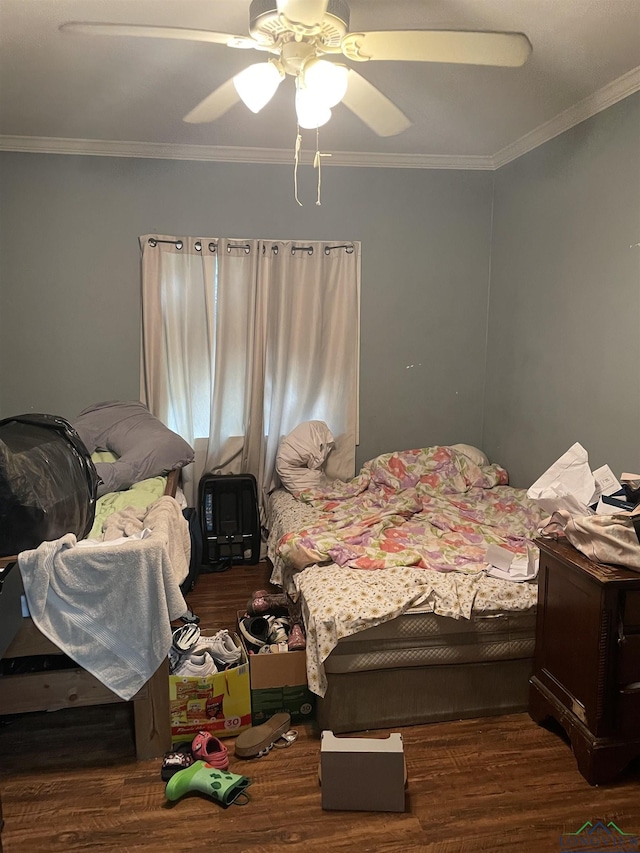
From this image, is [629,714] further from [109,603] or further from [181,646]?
[109,603]

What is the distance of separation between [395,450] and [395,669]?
2.17 m

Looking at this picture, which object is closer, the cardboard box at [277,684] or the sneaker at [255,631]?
the cardboard box at [277,684]

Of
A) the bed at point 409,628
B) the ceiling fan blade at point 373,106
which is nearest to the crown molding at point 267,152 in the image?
the ceiling fan blade at point 373,106

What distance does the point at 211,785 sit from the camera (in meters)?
1.96

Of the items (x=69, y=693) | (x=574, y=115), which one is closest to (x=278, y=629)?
(x=69, y=693)

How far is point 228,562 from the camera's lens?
154 inches

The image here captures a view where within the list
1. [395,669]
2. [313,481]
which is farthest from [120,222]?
[395,669]

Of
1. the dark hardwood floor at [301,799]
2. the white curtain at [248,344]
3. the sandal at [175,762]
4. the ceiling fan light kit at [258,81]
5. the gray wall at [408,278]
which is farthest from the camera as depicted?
the white curtain at [248,344]

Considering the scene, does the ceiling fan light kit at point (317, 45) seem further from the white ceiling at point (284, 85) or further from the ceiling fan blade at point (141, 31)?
the white ceiling at point (284, 85)

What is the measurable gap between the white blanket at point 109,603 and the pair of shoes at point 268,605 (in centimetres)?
72

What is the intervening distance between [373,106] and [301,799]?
2271 mm

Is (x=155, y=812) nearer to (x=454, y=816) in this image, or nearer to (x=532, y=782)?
(x=454, y=816)

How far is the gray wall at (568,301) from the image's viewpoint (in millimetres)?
2910

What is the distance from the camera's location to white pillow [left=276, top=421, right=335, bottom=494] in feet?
12.9
